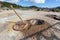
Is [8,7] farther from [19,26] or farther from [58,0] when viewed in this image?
[58,0]

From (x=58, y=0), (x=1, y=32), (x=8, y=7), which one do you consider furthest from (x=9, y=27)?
(x=58, y=0)

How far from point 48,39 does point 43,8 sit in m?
0.49

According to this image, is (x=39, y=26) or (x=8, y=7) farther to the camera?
(x=8, y=7)

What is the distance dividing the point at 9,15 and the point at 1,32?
0.97 ft

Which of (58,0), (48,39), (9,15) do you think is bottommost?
(48,39)

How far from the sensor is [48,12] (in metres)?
2.22

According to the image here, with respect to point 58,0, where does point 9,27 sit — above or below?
below

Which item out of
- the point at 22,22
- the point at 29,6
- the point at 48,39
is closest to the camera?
the point at 48,39

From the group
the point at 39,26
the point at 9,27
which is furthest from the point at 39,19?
the point at 9,27

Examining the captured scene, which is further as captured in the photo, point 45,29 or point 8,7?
point 8,7

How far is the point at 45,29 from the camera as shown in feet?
6.60

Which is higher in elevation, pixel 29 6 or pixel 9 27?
pixel 29 6

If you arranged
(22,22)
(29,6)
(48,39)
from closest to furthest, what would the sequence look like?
(48,39), (22,22), (29,6)

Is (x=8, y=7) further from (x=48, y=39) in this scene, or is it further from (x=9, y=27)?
(x=48, y=39)
